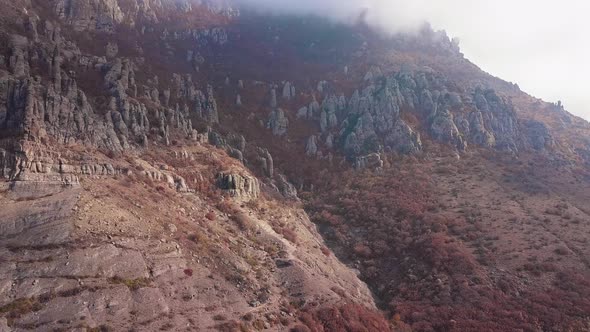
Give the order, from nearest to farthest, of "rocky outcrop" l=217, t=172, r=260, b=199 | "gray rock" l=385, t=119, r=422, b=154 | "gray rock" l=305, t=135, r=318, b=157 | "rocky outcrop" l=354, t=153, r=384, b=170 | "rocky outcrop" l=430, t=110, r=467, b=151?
"rocky outcrop" l=217, t=172, r=260, b=199
"rocky outcrop" l=354, t=153, r=384, b=170
"gray rock" l=385, t=119, r=422, b=154
"gray rock" l=305, t=135, r=318, b=157
"rocky outcrop" l=430, t=110, r=467, b=151

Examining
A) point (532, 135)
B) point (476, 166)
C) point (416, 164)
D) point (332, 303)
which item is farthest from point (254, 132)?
point (532, 135)

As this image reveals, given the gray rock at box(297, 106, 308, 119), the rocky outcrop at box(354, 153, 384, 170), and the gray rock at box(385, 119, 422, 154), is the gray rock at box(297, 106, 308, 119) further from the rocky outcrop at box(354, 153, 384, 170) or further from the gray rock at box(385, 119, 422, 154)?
the rocky outcrop at box(354, 153, 384, 170)

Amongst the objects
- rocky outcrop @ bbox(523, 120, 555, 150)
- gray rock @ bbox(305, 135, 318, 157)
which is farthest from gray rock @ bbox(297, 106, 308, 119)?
rocky outcrop @ bbox(523, 120, 555, 150)

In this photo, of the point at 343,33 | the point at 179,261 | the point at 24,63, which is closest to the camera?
the point at 179,261

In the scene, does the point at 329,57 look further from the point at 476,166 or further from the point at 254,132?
the point at 476,166

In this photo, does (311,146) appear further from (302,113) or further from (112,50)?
(112,50)

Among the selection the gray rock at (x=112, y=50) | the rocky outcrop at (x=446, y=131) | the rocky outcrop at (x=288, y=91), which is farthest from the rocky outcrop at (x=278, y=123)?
the gray rock at (x=112, y=50)

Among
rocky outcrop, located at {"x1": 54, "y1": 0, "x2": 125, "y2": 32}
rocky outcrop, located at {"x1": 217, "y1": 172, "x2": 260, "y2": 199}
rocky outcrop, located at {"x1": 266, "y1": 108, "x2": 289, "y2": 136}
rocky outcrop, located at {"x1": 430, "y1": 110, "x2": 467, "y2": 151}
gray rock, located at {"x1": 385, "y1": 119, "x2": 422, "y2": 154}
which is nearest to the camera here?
rocky outcrop, located at {"x1": 217, "y1": 172, "x2": 260, "y2": 199}

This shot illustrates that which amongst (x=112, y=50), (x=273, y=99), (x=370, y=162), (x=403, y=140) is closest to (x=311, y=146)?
(x=370, y=162)
